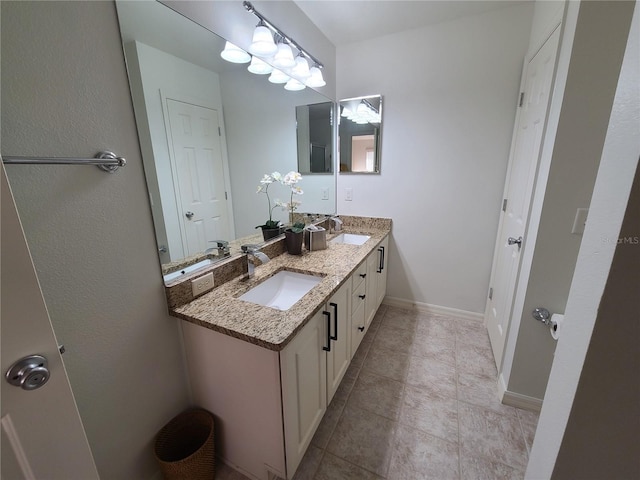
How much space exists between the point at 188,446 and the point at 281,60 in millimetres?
2169

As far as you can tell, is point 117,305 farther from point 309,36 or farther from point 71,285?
point 309,36

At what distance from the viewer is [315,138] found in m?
2.17

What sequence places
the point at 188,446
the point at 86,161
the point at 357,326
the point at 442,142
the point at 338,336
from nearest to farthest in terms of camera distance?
the point at 86,161
the point at 188,446
the point at 338,336
the point at 357,326
the point at 442,142

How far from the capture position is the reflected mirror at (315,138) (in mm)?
2031

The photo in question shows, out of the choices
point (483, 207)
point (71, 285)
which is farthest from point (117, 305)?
point (483, 207)

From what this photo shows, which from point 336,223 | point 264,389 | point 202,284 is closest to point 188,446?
point 264,389

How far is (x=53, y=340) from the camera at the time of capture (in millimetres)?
574

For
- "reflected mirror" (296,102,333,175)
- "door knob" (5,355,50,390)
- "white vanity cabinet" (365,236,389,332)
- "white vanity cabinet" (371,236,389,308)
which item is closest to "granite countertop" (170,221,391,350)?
"white vanity cabinet" (365,236,389,332)

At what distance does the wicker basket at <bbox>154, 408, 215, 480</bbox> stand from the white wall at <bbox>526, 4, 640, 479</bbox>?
47.2 inches

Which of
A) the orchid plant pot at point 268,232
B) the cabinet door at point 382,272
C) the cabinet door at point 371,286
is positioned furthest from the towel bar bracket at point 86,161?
the cabinet door at point 382,272

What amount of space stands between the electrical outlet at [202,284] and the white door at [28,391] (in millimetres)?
582

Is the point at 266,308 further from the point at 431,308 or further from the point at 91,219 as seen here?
the point at 431,308

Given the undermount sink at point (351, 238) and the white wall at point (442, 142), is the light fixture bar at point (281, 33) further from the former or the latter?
the undermount sink at point (351, 238)

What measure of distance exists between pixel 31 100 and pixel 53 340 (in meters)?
0.63
